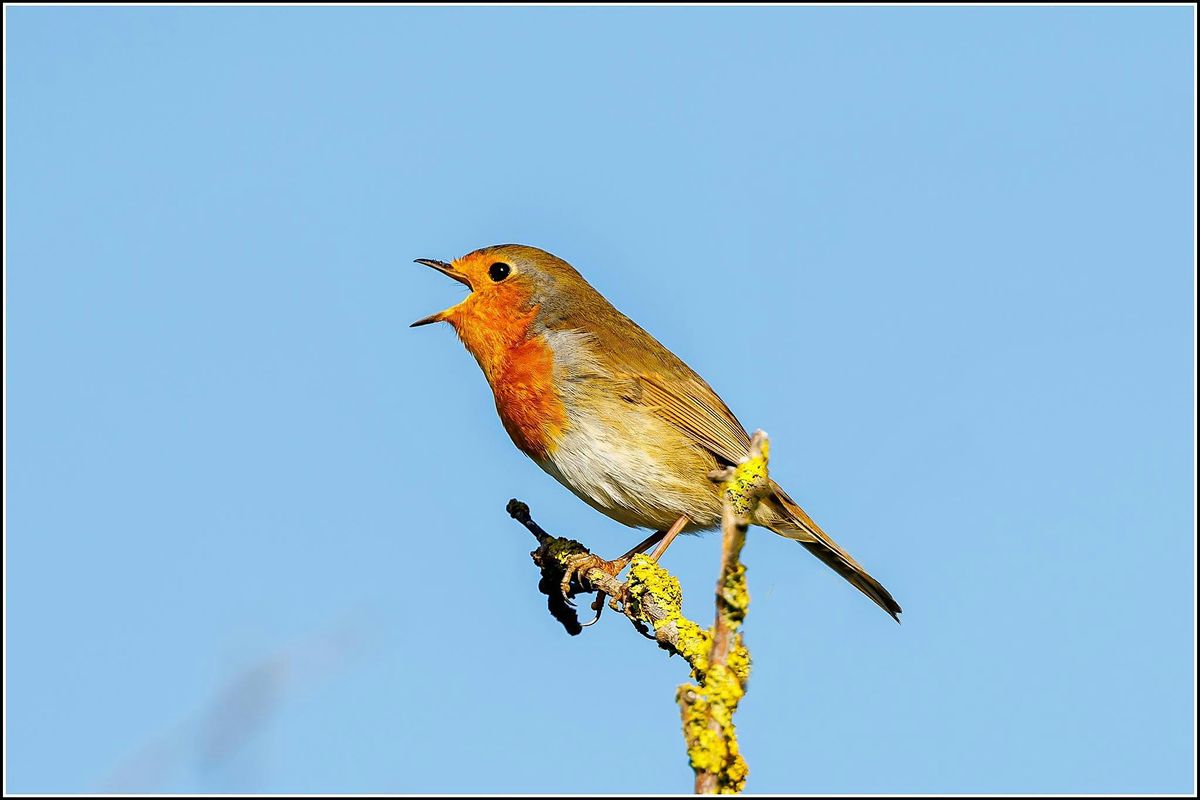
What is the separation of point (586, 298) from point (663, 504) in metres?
1.57

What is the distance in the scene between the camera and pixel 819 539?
6.88 meters

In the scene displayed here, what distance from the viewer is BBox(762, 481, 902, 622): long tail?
6.80 meters

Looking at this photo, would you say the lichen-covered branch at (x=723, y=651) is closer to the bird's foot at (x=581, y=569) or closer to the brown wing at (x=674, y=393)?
the bird's foot at (x=581, y=569)

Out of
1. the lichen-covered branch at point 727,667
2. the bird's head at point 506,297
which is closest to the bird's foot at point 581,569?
the bird's head at point 506,297

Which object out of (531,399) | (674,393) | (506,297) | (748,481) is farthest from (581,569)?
(748,481)

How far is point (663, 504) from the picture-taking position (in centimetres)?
674

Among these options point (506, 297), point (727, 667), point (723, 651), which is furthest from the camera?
point (506, 297)

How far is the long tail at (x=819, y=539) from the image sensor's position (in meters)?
6.80

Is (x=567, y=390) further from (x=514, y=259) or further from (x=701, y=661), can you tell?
(x=701, y=661)

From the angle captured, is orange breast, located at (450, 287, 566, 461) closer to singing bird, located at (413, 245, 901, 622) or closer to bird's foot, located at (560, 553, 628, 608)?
singing bird, located at (413, 245, 901, 622)

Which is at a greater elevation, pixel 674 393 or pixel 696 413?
pixel 674 393

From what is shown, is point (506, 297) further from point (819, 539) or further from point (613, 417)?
point (819, 539)

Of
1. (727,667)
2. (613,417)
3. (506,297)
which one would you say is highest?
(506,297)

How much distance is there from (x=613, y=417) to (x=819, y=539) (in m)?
1.20
